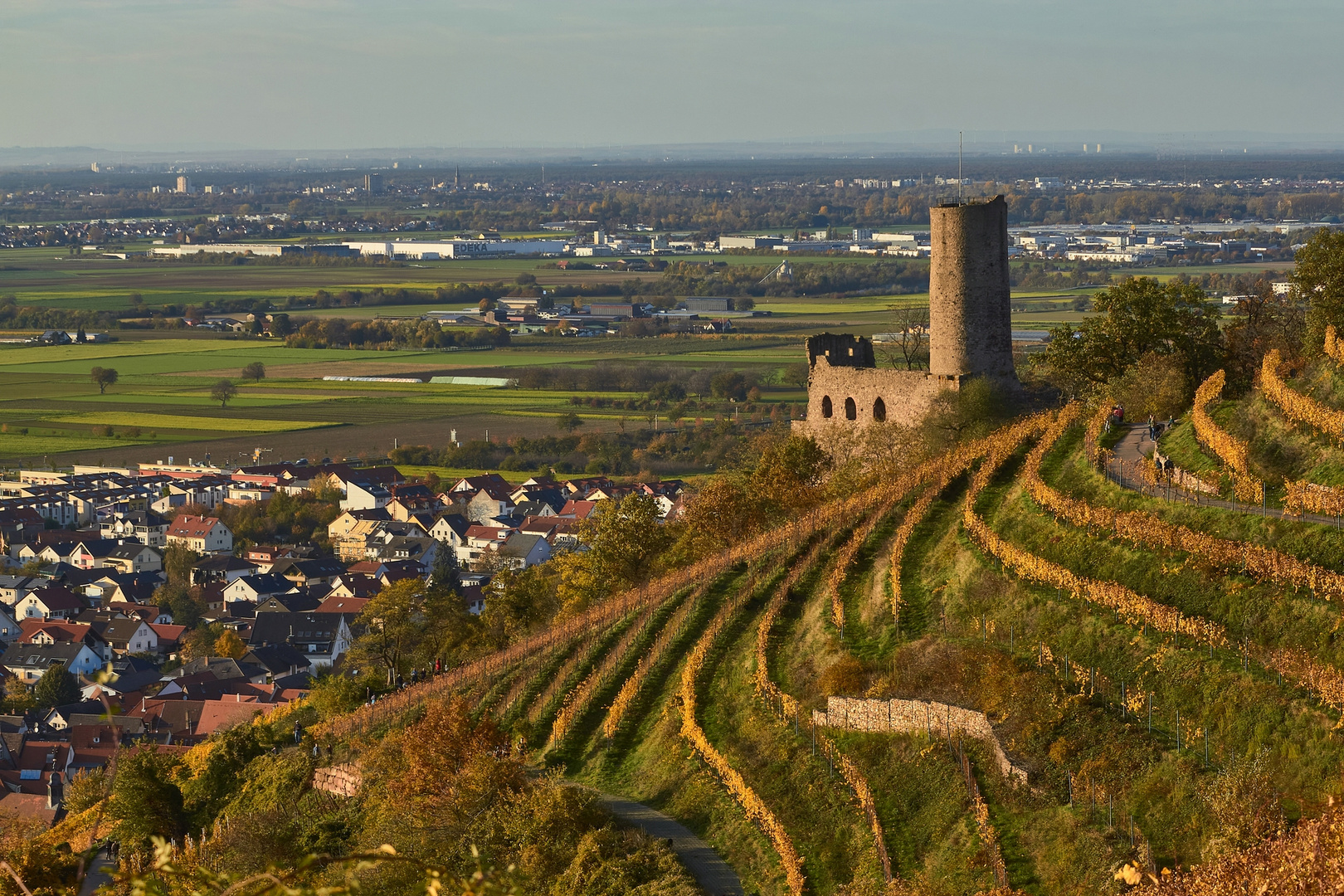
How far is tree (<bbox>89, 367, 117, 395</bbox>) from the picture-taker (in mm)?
164875

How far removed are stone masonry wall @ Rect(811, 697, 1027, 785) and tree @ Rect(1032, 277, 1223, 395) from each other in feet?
62.8

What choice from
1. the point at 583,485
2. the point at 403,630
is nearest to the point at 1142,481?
the point at 403,630

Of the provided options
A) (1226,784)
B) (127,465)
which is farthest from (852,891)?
(127,465)

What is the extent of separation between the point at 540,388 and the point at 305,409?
2066 cm

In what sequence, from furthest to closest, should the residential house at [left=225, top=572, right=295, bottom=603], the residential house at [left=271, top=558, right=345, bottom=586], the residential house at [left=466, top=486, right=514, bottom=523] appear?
1. the residential house at [left=466, top=486, right=514, bottom=523]
2. the residential house at [left=271, top=558, right=345, bottom=586]
3. the residential house at [left=225, top=572, right=295, bottom=603]

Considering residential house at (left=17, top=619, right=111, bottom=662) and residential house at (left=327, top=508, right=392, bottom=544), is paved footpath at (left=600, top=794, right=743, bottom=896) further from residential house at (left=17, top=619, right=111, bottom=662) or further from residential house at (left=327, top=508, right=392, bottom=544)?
residential house at (left=327, top=508, right=392, bottom=544)

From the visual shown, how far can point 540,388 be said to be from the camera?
159 m

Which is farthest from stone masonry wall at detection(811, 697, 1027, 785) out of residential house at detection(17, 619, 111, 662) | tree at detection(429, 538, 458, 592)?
residential house at detection(17, 619, 111, 662)

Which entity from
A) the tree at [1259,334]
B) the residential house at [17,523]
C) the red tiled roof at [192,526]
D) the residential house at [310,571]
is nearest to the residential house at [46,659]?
the residential house at [310,571]

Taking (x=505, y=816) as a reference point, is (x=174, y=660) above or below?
below

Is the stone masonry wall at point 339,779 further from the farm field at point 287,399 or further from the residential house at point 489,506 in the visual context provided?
the farm field at point 287,399

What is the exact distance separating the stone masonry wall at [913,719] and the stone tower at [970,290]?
20701 mm

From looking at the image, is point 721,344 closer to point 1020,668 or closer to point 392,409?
point 392,409

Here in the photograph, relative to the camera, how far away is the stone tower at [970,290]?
4881cm
